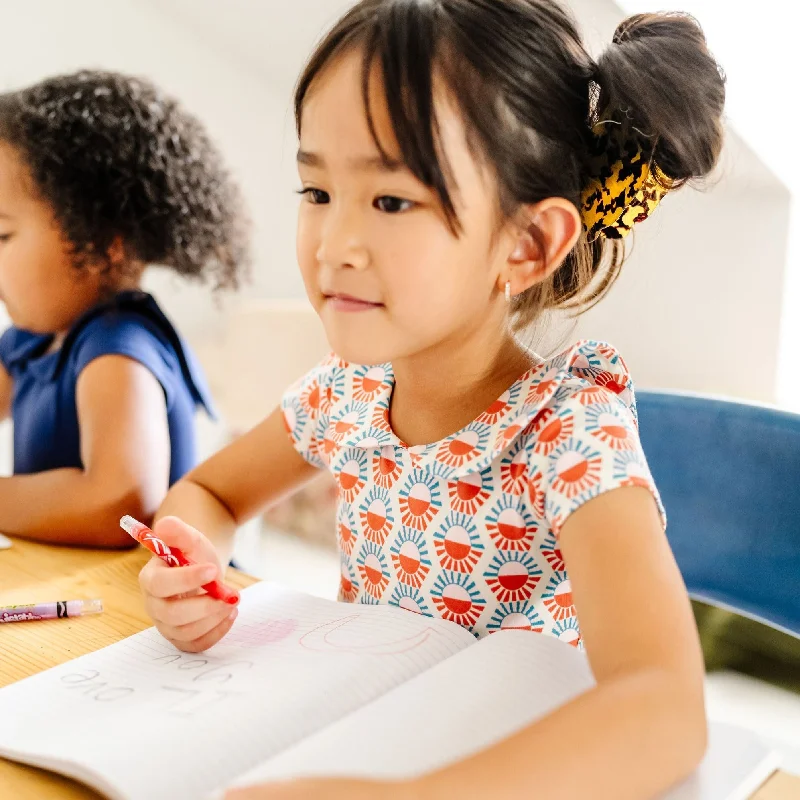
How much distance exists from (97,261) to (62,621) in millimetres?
531

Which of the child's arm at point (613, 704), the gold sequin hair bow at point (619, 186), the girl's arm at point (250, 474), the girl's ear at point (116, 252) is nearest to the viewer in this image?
the child's arm at point (613, 704)

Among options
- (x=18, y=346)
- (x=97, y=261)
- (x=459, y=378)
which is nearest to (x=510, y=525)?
(x=459, y=378)

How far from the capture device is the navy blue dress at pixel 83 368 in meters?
1.03

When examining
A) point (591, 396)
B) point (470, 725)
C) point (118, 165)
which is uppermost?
point (118, 165)

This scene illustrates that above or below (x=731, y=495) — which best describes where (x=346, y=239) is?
above

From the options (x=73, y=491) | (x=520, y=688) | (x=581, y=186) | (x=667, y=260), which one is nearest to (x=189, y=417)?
(x=73, y=491)

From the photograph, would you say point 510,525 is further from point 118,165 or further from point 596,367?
point 118,165

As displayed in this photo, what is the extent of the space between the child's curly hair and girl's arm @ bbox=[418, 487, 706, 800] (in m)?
0.75

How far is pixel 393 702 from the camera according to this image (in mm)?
474

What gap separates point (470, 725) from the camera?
450mm

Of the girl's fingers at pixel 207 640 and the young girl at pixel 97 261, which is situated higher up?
the young girl at pixel 97 261

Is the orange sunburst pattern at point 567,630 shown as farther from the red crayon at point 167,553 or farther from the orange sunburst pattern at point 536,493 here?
the red crayon at point 167,553

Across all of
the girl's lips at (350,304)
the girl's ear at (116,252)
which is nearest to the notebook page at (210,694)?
the girl's lips at (350,304)

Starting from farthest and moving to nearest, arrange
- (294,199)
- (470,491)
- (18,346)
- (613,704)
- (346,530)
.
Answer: (294,199)
(18,346)
(346,530)
(470,491)
(613,704)
